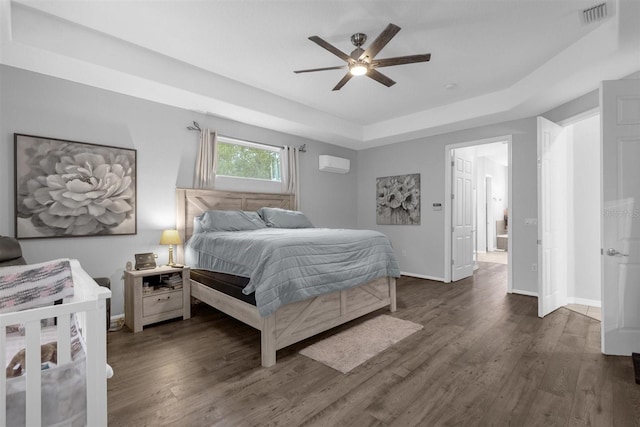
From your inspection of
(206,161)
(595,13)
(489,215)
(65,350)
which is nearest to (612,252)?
(595,13)

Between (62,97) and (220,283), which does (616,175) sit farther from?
(62,97)

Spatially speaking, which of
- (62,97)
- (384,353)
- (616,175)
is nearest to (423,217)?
(616,175)

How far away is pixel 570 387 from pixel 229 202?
3973 mm

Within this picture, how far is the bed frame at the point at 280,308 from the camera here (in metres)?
→ 2.40

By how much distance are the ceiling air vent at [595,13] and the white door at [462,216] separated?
273 centimetres

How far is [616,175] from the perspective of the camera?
2490 mm

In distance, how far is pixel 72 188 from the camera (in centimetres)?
298

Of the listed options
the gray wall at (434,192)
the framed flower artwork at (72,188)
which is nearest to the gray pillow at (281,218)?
the framed flower artwork at (72,188)

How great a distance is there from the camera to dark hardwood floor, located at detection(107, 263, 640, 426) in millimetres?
1733

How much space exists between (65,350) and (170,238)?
90.1 inches

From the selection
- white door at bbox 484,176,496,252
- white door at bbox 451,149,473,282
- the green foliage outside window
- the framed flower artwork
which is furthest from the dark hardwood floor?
white door at bbox 484,176,496,252

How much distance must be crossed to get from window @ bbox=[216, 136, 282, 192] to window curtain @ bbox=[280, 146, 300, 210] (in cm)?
8

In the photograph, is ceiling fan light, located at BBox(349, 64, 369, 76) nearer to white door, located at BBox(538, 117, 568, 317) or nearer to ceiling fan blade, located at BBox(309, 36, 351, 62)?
ceiling fan blade, located at BBox(309, 36, 351, 62)

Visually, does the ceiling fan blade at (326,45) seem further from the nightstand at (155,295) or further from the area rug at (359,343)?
the nightstand at (155,295)
